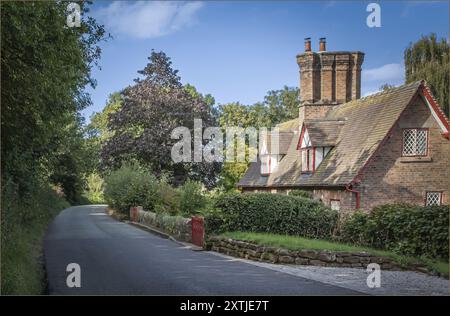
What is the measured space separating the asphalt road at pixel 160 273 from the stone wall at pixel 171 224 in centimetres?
220

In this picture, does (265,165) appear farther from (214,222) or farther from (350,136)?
(214,222)

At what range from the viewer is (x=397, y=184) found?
926 inches

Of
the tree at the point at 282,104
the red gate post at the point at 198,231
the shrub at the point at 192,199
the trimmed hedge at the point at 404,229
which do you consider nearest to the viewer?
the trimmed hedge at the point at 404,229

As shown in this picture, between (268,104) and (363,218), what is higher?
(268,104)

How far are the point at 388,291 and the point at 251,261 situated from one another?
633 centimetres

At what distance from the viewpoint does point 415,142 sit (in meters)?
23.8

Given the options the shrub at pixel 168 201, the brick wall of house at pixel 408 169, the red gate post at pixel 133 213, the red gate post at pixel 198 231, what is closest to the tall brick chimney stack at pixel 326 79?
the brick wall of house at pixel 408 169

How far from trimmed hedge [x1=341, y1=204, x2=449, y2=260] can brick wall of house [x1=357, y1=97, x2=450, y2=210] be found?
15.2 feet

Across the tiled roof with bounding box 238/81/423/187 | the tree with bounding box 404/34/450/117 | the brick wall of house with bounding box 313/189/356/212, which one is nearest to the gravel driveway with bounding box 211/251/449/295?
the brick wall of house with bounding box 313/189/356/212

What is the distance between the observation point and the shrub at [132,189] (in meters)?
37.3

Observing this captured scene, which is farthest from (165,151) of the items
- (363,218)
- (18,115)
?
(18,115)

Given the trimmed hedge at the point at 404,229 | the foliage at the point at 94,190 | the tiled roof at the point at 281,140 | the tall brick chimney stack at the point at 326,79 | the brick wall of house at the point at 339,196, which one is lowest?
the foliage at the point at 94,190

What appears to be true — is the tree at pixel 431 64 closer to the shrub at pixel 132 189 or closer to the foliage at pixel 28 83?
the shrub at pixel 132 189

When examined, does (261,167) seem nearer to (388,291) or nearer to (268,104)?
(388,291)
